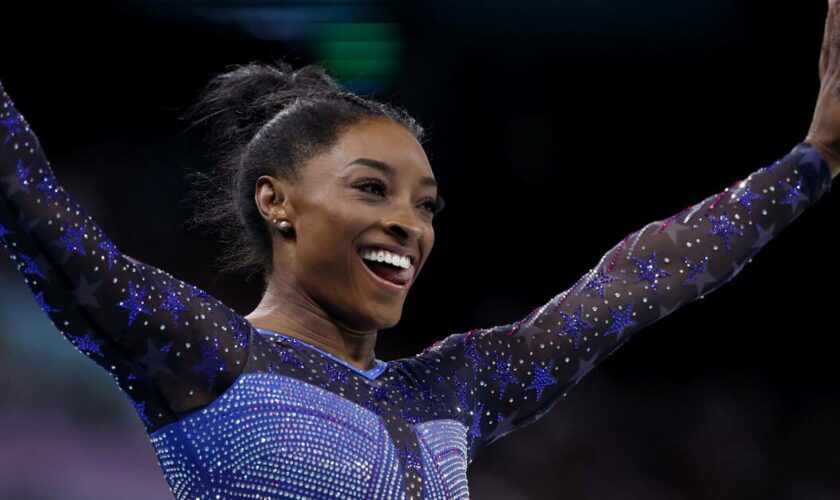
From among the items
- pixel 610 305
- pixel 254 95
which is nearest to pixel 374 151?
pixel 254 95

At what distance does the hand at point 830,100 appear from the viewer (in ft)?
6.07

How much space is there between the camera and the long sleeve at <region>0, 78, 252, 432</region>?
1.13 m

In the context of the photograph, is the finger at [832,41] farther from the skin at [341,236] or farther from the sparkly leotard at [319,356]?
the skin at [341,236]

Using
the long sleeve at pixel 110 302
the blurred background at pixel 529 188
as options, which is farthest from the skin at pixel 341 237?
the blurred background at pixel 529 188

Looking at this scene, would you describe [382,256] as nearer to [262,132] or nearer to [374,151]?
[374,151]

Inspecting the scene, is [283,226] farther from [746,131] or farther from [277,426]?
[746,131]

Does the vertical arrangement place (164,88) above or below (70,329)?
above

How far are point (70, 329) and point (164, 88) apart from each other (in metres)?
2.35

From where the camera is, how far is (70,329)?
1.20m

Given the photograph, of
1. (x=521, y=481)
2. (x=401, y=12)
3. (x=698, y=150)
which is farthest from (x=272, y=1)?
(x=521, y=481)

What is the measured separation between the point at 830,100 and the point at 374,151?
0.90m

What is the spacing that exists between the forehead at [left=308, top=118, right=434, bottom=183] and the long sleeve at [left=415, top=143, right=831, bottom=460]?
0.34 meters

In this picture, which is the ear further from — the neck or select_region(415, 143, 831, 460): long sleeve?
select_region(415, 143, 831, 460): long sleeve

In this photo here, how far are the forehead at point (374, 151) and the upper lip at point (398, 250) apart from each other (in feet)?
0.40
